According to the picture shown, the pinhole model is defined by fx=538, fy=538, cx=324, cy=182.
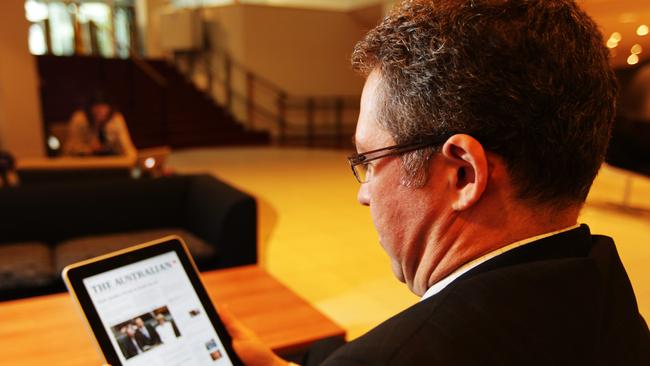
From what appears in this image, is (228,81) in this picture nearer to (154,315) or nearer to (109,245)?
(109,245)

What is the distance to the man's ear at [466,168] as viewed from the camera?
565mm

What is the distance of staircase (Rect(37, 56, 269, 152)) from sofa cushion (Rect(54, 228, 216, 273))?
595cm

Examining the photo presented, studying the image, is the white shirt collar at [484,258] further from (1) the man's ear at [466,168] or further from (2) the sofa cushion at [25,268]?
(2) the sofa cushion at [25,268]

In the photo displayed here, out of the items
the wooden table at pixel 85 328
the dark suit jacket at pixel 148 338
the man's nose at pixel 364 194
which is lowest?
the wooden table at pixel 85 328

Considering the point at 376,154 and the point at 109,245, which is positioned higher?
the point at 376,154

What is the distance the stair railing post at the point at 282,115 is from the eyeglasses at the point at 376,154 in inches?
401

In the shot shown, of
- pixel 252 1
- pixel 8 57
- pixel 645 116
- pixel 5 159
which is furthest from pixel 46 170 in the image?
pixel 252 1

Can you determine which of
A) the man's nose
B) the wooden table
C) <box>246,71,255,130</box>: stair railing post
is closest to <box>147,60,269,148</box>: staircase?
<box>246,71,255,130</box>: stair railing post

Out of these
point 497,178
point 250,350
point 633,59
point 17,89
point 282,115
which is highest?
point 633,59

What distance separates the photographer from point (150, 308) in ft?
3.45

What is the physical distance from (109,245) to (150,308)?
6.25 ft

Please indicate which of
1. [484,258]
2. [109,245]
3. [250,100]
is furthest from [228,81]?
[484,258]

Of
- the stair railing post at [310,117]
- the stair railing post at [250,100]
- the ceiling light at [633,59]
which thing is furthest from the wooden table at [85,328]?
the stair railing post at [310,117]

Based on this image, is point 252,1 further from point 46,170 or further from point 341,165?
point 46,170
